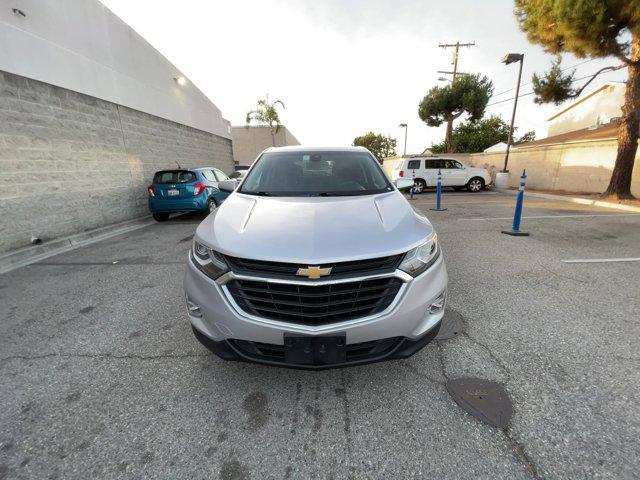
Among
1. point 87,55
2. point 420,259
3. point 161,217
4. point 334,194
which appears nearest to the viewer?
point 420,259

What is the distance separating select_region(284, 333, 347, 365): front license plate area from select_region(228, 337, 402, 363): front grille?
0.05m

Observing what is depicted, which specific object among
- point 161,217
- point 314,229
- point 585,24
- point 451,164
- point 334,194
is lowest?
point 161,217

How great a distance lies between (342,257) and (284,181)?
1.56m

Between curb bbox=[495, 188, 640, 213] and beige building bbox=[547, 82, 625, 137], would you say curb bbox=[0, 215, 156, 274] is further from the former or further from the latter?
beige building bbox=[547, 82, 625, 137]

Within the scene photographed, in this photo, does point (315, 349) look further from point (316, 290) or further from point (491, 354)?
point (491, 354)

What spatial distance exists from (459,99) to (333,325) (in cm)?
2739

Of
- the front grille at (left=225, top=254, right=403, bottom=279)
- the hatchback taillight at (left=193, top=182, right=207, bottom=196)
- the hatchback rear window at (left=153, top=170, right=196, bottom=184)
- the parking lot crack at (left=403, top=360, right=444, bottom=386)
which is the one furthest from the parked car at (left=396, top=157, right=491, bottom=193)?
the front grille at (left=225, top=254, right=403, bottom=279)

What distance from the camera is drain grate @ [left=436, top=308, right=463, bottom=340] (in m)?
2.60

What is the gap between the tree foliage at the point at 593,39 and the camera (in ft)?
27.4

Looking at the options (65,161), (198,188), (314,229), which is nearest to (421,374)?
(314,229)

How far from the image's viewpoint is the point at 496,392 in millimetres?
1942

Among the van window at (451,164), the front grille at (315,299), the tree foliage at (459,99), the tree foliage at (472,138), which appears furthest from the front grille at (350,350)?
the tree foliage at (472,138)

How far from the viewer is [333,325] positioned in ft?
5.46

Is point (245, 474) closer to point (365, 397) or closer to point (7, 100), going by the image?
point (365, 397)
